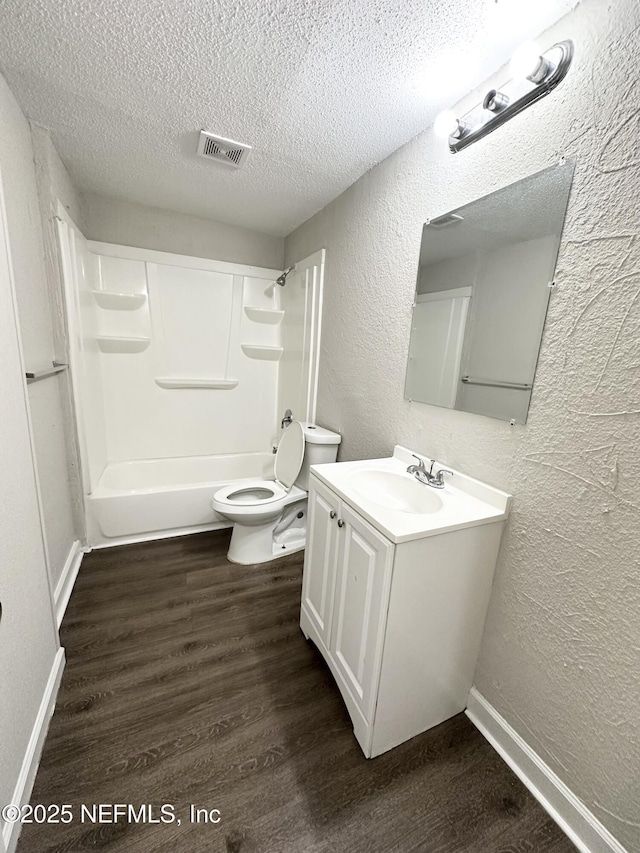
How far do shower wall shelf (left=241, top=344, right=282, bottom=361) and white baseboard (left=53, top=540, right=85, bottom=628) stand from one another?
73.5 inches

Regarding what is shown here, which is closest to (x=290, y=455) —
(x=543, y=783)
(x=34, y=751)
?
A: (x=34, y=751)

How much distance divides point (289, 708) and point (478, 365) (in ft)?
4.87

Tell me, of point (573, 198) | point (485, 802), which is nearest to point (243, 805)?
point (485, 802)

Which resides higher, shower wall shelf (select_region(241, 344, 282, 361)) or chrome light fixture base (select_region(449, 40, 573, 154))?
chrome light fixture base (select_region(449, 40, 573, 154))

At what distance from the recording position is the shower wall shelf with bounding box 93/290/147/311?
250 centimetres

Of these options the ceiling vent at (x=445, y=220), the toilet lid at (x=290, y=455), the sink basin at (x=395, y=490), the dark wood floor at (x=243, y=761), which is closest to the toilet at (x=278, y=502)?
the toilet lid at (x=290, y=455)

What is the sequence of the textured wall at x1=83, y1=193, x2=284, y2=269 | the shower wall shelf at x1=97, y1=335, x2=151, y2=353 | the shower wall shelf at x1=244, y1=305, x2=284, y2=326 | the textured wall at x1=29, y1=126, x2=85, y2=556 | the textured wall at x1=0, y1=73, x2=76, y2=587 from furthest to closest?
1. the shower wall shelf at x1=244, y1=305, x2=284, y2=326
2. the shower wall shelf at x1=97, y1=335, x2=151, y2=353
3. the textured wall at x1=83, y1=193, x2=284, y2=269
4. the textured wall at x1=29, y1=126, x2=85, y2=556
5. the textured wall at x1=0, y1=73, x2=76, y2=587

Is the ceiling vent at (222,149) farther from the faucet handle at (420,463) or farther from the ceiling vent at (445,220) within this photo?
the faucet handle at (420,463)

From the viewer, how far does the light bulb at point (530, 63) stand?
981 mm

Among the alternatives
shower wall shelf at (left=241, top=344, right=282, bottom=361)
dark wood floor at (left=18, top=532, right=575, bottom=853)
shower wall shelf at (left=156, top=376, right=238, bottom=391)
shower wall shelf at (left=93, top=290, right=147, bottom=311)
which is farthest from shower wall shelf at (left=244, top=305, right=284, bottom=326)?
dark wood floor at (left=18, top=532, right=575, bottom=853)

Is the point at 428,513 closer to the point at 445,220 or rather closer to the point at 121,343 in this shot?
the point at 445,220

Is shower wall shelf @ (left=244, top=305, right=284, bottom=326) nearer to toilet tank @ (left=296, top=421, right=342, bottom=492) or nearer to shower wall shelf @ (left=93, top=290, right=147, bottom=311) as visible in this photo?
shower wall shelf @ (left=93, top=290, right=147, bottom=311)

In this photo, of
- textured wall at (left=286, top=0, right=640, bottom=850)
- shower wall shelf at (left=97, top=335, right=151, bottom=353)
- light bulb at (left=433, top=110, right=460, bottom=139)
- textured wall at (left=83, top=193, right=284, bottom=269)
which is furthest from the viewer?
shower wall shelf at (left=97, top=335, right=151, bottom=353)

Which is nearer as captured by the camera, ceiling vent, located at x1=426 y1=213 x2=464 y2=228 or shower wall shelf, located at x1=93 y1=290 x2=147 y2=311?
ceiling vent, located at x1=426 y1=213 x2=464 y2=228
